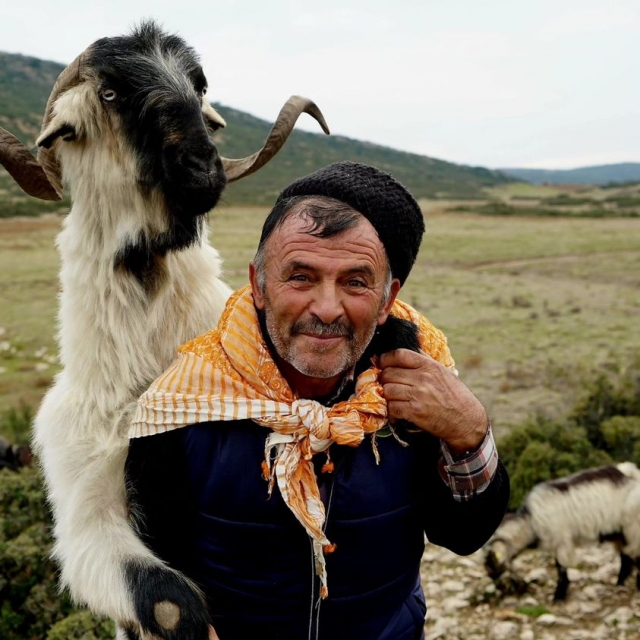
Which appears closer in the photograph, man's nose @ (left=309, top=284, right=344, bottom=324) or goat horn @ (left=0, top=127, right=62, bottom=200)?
man's nose @ (left=309, top=284, right=344, bottom=324)

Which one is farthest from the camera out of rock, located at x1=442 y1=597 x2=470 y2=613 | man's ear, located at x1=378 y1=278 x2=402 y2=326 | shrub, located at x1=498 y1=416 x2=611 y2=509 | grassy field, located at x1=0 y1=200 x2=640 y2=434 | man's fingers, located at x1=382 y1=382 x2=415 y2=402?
grassy field, located at x1=0 y1=200 x2=640 y2=434

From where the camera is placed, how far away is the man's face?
77.9 inches

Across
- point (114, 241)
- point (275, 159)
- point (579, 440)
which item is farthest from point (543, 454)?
point (275, 159)

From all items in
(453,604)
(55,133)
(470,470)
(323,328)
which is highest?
(55,133)

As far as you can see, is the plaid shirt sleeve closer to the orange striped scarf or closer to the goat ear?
the orange striped scarf

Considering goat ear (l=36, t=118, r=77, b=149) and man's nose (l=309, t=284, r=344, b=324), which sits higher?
goat ear (l=36, t=118, r=77, b=149)

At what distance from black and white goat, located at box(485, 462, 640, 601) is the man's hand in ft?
13.0

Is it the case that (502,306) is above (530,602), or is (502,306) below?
above

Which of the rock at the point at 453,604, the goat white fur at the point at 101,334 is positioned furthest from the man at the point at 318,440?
the rock at the point at 453,604

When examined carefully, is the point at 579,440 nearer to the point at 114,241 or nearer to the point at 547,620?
the point at 547,620

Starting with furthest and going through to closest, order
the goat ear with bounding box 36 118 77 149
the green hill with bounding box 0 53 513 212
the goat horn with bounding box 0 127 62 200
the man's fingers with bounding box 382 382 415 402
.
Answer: the green hill with bounding box 0 53 513 212, the goat horn with bounding box 0 127 62 200, the goat ear with bounding box 36 118 77 149, the man's fingers with bounding box 382 382 415 402

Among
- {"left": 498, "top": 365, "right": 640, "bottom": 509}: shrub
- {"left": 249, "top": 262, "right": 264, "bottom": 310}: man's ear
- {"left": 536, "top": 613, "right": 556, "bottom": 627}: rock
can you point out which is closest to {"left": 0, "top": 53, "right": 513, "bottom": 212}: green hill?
{"left": 498, "top": 365, "right": 640, "bottom": 509}: shrub

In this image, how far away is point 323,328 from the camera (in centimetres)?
199

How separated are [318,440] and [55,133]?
1.80 m
